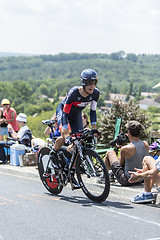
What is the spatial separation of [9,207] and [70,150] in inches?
49.0

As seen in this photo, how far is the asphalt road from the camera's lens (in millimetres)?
4516

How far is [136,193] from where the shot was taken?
630 centimetres

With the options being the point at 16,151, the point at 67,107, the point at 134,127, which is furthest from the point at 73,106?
the point at 16,151

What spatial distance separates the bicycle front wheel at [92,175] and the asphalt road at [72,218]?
16 centimetres

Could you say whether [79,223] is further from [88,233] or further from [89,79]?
[89,79]

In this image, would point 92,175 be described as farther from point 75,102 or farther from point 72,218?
point 75,102

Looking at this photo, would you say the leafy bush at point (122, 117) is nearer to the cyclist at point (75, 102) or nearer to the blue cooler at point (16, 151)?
the blue cooler at point (16, 151)

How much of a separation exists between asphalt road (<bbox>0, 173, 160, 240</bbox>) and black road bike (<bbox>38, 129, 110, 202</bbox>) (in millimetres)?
174

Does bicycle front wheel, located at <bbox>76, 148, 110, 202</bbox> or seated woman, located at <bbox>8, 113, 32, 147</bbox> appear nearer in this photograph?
bicycle front wheel, located at <bbox>76, 148, 110, 202</bbox>

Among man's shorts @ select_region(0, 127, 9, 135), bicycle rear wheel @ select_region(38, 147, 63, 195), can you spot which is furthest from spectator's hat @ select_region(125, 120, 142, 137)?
man's shorts @ select_region(0, 127, 9, 135)

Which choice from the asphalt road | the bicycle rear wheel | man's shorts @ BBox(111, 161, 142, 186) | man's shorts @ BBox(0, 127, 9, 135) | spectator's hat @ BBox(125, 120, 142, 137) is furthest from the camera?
man's shorts @ BBox(0, 127, 9, 135)

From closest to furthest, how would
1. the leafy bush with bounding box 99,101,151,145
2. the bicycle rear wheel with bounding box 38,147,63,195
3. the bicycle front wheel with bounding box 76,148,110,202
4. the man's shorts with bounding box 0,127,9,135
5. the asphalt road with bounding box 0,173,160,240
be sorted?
1. the asphalt road with bounding box 0,173,160,240
2. the bicycle front wheel with bounding box 76,148,110,202
3. the bicycle rear wheel with bounding box 38,147,63,195
4. the man's shorts with bounding box 0,127,9,135
5. the leafy bush with bounding box 99,101,151,145

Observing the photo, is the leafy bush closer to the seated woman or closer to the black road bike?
the seated woman

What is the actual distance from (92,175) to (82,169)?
236mm
